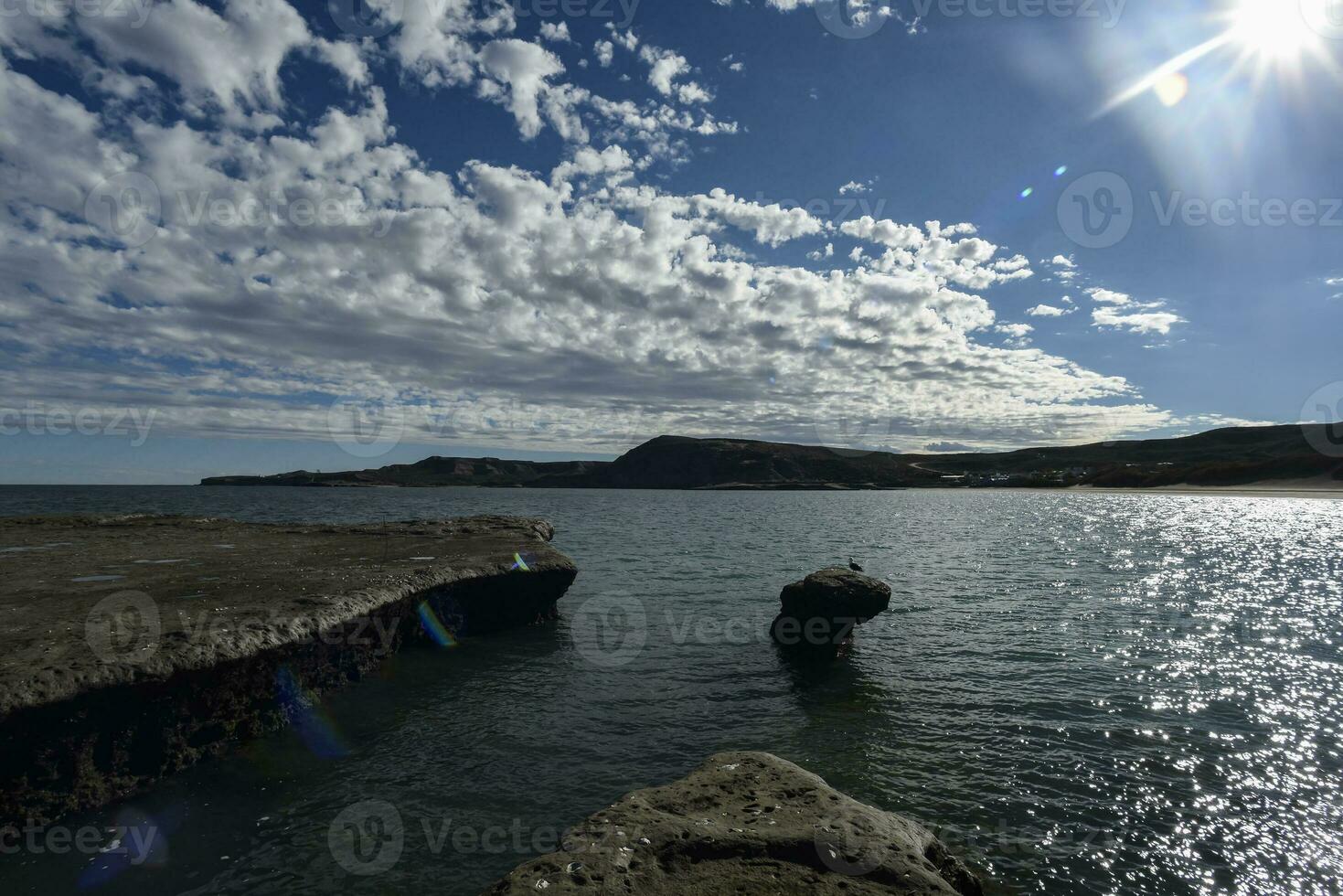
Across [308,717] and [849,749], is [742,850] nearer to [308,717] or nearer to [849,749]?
[849,749]

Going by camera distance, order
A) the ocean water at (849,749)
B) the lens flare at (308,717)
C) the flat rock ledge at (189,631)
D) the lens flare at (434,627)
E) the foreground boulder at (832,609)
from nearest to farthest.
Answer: the ocean water at (849,749), the flat rock ledge at (189,631), the lens flare at (308,717), the lens flare at (434,627), the foreground boulder at (832,609)

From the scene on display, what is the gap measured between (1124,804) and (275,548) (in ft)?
83.0

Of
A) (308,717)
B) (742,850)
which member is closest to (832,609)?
(742,850)

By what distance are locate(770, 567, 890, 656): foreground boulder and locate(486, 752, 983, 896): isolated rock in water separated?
36.3 ft

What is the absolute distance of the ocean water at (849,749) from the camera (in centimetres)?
779

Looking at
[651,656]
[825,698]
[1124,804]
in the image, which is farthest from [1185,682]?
[651,656]

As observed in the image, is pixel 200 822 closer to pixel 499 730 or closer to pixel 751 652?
pixel 499 730

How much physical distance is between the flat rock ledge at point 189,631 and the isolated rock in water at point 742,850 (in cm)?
737

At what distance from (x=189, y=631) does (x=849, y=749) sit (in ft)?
38.4

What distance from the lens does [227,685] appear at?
35.3 ft

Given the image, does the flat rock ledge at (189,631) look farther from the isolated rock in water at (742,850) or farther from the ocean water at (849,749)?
the isolated rock in water at (742,850)

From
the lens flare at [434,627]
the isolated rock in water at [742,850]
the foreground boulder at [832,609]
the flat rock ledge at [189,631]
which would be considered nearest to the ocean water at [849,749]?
the flat rock ledge at [189,631]

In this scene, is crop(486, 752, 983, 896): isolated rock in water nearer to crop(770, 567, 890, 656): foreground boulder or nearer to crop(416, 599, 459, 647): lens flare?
crop(770, 567, 890, 656): foreground boulder

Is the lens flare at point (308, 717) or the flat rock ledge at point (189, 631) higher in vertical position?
the flat rock ledge at point (189, 631)
